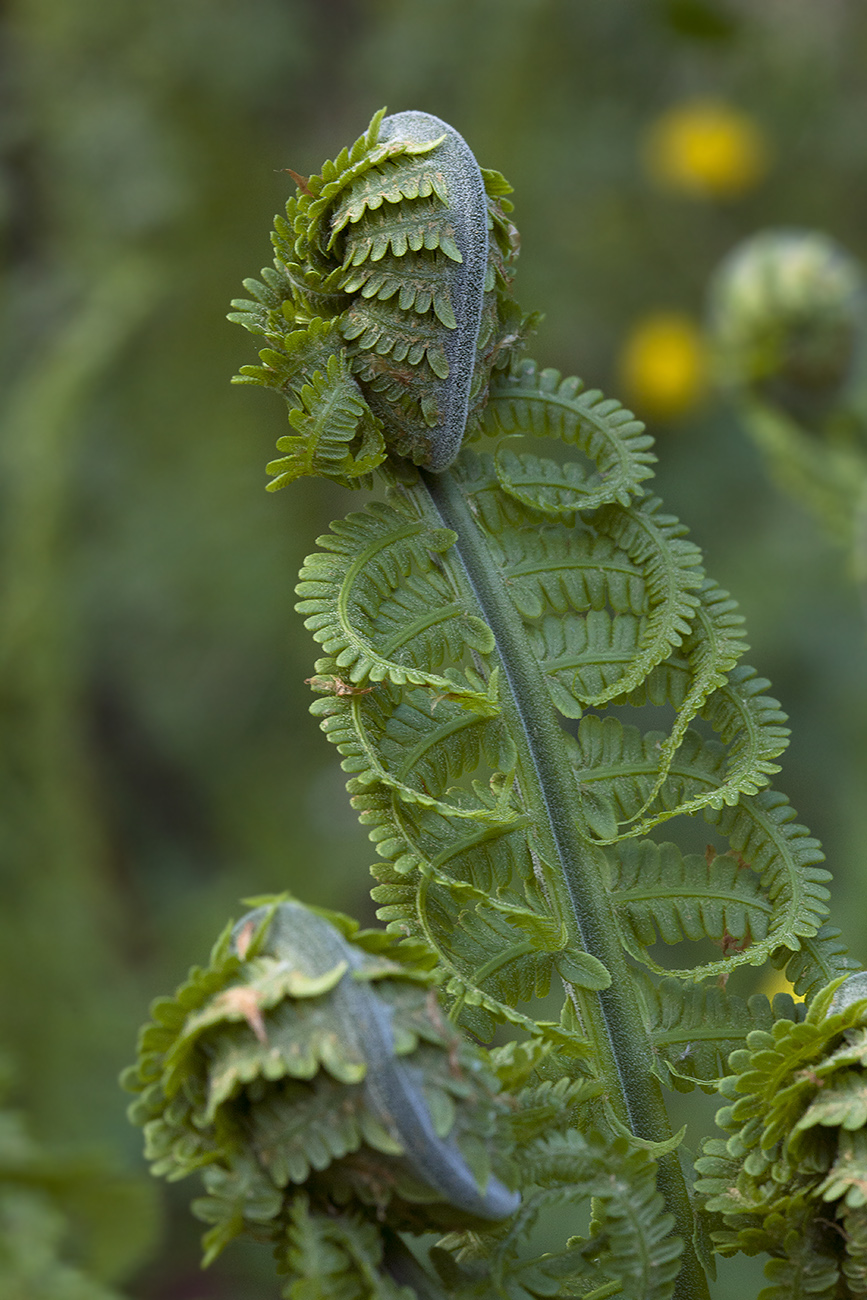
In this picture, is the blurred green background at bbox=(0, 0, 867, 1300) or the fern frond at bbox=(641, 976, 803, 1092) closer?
the fern frond at bbox=(641, 976, 803, 1092)

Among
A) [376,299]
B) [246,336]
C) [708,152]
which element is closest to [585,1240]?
[376,299]

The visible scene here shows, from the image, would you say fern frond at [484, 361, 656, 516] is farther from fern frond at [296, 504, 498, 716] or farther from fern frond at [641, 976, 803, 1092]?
fern frond at [641, 976, 803, 1092]

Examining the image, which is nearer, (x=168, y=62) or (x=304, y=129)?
(x=168, y=62)

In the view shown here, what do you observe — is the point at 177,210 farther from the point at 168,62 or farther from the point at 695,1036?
the point at 695,1036

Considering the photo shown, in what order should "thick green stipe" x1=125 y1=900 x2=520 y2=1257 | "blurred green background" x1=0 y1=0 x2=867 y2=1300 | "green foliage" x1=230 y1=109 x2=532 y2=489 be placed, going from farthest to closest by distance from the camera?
1. "blurred green background" x1=0 y1=0 x2=867 y2=1300
2. "green foliage" x1=230 y1=109 x2=532 y2=489
3. "thick green stipe" x1=125 y1=900 x2=520 y2=1257

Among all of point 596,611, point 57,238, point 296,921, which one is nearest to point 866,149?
point 57,238

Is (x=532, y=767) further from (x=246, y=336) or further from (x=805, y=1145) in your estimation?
(x=246, y=336)

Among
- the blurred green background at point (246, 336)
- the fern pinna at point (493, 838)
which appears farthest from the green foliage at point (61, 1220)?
the blurred green background at point (246, 336)

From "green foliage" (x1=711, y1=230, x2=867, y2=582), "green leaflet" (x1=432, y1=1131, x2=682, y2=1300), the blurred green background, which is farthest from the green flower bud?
"green leaflet" (x1=432, y1=1131, x2=682, y2=1300)
